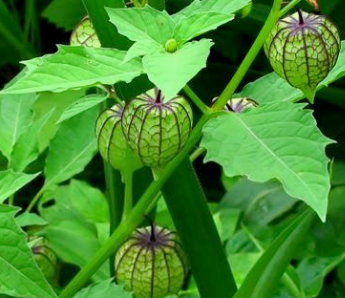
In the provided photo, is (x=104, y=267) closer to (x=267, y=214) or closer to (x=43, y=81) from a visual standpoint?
(x=267, y=214)

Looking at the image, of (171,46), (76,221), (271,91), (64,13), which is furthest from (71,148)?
(64,13)

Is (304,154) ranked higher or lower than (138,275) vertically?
higher

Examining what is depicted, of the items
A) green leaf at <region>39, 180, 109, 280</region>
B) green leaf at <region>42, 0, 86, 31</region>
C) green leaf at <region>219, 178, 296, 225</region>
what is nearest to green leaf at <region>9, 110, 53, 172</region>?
green leaf at <region>39, 180, 109, 280</region>

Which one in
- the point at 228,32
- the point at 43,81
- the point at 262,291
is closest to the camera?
the point at 43,81

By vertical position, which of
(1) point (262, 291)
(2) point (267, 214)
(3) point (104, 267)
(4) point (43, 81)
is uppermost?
(4) point (43, 81)

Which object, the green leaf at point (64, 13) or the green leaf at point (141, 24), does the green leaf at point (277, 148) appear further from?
the green leaf at point (64, 13)

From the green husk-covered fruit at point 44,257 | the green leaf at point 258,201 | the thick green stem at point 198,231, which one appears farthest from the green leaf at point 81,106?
the green leaf at point 258,201

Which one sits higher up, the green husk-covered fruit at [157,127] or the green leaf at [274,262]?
the green husk-covered fruit at [157,127]

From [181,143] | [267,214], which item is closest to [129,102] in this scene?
[181,143]

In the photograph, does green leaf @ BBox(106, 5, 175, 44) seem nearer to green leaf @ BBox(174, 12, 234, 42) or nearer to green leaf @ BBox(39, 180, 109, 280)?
green leaf @ BBox(174, 12, 234, 42)
